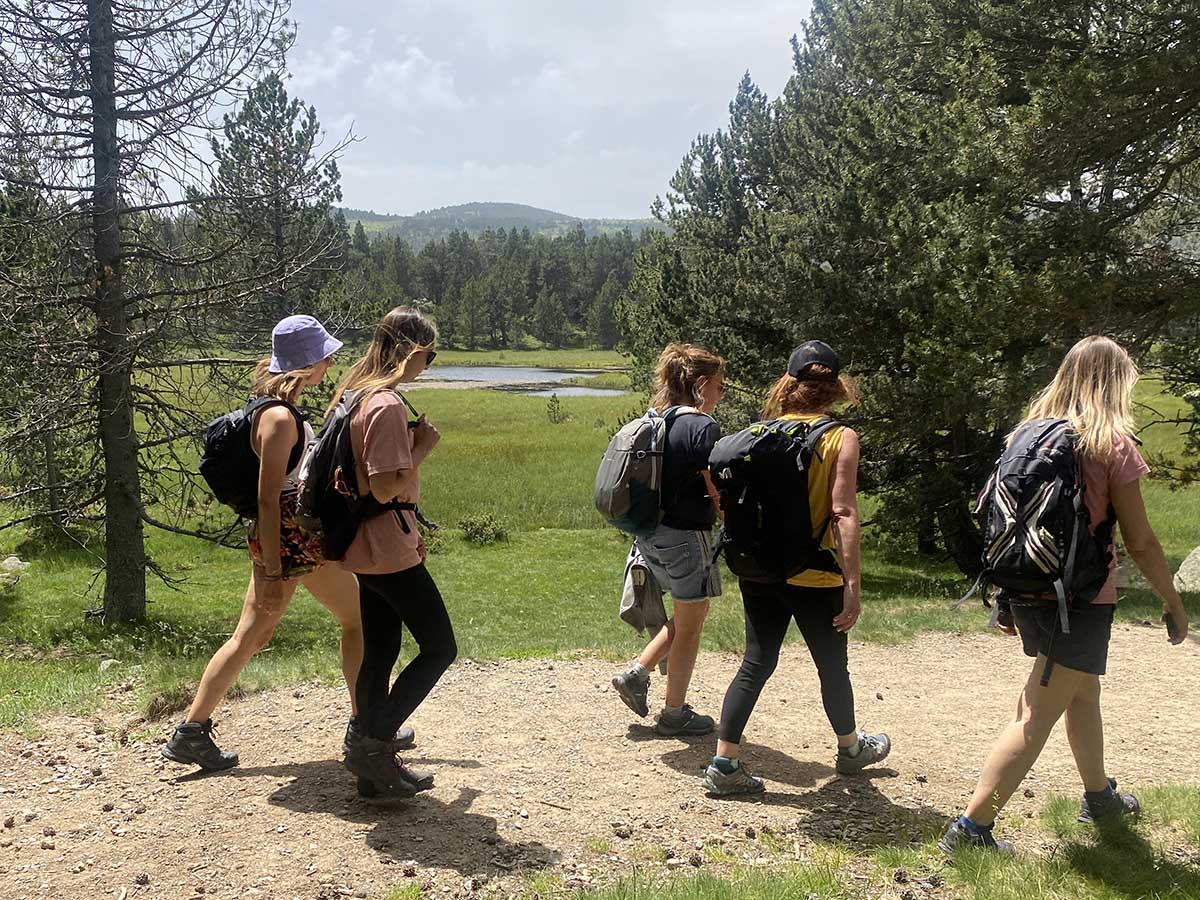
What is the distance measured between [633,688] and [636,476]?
1.28 metres

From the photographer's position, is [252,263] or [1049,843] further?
[252,263]

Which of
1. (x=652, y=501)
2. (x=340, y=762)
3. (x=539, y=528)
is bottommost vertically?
(x=539, y=528)

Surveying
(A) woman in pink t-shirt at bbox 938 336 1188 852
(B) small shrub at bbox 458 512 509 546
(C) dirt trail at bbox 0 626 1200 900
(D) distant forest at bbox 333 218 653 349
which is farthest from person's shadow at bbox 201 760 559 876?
(D) distant forest at bbox 333 218 653 349

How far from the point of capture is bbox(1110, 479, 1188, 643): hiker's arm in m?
3.39

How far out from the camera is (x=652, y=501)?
4.66m

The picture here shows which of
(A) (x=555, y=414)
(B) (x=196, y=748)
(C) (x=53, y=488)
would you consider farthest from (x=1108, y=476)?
(A) (x=555, y=414)

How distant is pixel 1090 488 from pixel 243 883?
3.42 metres

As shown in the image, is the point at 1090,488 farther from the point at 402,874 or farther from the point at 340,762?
the point at 340,762

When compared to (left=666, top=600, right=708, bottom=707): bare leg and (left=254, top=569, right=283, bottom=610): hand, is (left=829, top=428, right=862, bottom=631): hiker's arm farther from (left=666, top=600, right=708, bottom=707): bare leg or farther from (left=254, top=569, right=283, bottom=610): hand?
(left=254, top=569, right=283, bottom=610): hand

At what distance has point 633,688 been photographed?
16.8 feet

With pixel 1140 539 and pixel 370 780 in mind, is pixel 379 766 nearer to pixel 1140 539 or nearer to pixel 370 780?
pixel 370 780

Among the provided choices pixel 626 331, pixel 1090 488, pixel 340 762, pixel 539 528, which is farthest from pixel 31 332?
pixel 626 331

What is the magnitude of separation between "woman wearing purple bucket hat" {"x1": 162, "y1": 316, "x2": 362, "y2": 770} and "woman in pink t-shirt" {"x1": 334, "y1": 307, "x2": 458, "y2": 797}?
0.24 m

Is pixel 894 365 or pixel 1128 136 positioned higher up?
pixel 1128 136
